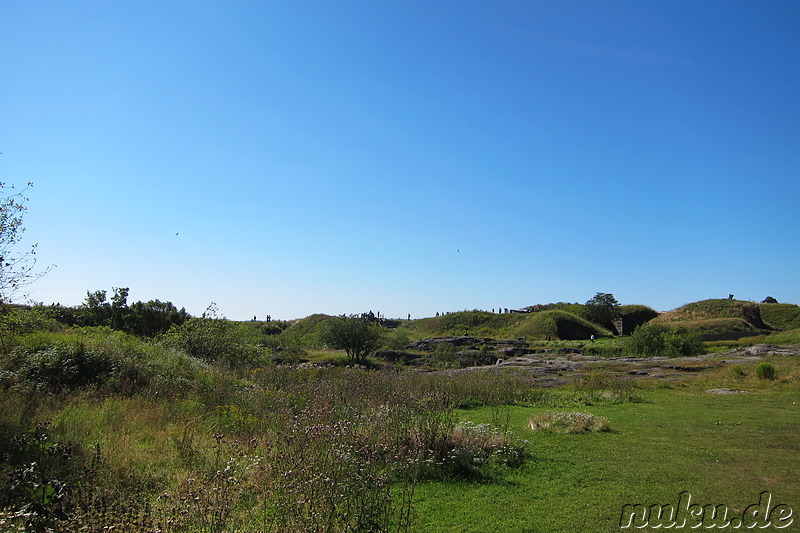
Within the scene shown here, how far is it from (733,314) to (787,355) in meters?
38.9

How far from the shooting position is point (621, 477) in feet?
22.3

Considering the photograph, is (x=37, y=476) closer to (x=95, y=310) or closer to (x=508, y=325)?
(x=95, y=310)

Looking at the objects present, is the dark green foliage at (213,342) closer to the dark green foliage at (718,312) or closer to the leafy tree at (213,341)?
the leafy tree at (213,341)

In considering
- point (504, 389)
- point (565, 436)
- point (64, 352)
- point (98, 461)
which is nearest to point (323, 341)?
point (504, 389)

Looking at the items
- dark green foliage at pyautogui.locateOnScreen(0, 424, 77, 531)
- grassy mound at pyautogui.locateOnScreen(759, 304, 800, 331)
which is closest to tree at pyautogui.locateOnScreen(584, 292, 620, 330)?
grassy mound at pyautogui.locateOnScreen(759, 304, 800, 331)

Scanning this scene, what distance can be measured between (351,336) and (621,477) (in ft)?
100

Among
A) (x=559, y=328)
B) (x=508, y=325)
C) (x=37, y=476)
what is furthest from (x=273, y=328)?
(x=37, y=476)

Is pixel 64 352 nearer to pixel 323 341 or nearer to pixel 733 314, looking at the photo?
pixel 323 341

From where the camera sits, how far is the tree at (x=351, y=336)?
36.4m

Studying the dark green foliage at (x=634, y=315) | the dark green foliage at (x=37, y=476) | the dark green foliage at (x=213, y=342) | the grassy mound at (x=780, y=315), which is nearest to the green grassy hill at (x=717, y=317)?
the dark green foliage at (x=634, y=315)

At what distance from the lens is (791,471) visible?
675cm

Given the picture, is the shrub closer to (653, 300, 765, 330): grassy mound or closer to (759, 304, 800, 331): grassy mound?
(653, 300, 765, 330): grassy mound

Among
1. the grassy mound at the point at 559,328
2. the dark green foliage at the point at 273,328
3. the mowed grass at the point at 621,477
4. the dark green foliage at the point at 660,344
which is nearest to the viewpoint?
the mowed grass at the point at 621,477

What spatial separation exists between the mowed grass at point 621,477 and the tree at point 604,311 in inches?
2397
